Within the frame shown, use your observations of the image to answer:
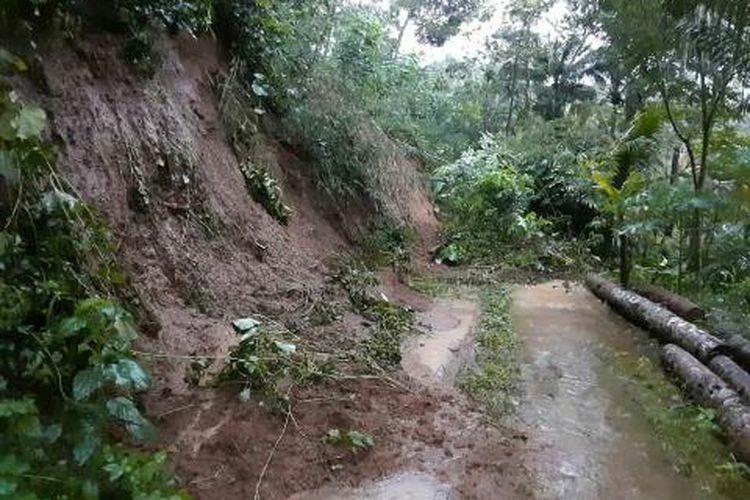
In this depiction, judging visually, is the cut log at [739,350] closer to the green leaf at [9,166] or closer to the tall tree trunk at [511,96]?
the green leaf at [9,166]

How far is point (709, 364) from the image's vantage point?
5.74m

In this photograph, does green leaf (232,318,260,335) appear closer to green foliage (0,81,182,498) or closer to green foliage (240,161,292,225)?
green foliage (0,81,182,498)

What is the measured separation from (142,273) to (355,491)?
8.16 ft

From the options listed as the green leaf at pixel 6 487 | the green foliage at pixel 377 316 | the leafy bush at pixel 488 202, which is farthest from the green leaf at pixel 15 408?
the leafy bush at pixel 488 202

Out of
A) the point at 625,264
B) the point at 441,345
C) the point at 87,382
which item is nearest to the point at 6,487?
the point at 87,382

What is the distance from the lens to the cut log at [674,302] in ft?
22.8

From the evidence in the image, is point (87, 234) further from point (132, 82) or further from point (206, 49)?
point (206, 49)

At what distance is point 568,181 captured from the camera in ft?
44.7

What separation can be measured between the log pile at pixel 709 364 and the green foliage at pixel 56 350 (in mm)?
4033

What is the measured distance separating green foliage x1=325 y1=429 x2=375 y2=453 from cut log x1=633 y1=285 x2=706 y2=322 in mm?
4656

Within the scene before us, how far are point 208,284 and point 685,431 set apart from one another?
13.4ft

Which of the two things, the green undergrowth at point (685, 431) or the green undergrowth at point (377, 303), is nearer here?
the green undergrowth at point (685, 431)

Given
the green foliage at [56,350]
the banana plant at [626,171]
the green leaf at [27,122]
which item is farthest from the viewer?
the banana plant at [626,171]

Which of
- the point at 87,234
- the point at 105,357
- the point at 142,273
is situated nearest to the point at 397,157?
the point at 142,273
